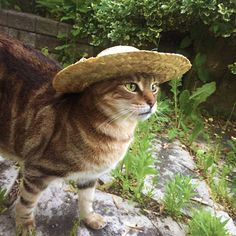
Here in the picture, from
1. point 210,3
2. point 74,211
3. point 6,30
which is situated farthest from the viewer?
point 6,30

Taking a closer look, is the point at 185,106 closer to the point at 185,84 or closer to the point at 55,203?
the point at 185,84

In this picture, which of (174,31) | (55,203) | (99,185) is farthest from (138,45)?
(55,203)

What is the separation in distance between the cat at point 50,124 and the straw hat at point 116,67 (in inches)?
2.3

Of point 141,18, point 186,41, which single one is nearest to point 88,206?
point 141,18

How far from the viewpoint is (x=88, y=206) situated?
254 centimetres

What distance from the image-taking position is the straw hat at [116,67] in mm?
1838

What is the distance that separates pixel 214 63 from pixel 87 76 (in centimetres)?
274

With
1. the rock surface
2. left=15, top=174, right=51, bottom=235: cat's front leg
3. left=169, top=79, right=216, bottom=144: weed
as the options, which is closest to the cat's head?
left=15, top=174, right=51, bottom=235: cat's front leg

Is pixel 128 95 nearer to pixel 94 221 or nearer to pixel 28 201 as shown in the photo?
pixel 28 201

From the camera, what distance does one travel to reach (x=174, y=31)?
4492mm

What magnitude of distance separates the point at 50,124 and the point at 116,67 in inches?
20.2

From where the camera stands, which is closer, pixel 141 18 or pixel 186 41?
pixel 141 18

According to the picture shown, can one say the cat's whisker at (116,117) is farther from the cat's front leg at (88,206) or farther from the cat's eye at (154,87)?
the cat's front leg at (88,206)

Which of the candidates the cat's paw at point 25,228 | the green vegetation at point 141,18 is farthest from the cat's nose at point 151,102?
the green vegetation at point 141,18
